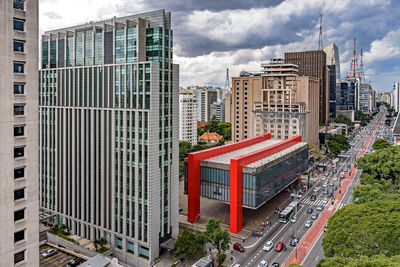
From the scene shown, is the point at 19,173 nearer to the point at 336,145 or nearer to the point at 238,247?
the point at 238,247

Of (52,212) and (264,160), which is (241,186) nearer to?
(264,160)

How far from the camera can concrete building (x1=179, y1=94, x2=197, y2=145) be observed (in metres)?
187

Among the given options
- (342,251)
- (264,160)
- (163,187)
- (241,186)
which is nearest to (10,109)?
(163,187)

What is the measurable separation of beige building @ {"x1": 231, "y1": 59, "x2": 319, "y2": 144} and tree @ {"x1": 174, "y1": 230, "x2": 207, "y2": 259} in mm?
88861

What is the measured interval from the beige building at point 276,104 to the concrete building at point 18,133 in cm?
11706

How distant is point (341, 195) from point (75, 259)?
3189 inches

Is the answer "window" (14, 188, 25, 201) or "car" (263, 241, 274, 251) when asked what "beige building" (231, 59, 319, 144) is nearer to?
"car" (263, 241, 274, 251)

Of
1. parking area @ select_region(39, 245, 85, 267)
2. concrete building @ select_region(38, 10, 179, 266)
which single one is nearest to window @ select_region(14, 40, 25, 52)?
concrete building @ select_region(38, 10, 179, 266)

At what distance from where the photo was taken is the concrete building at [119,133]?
61594mm

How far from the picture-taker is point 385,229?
4962 centimetres

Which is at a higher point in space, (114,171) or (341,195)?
(114,171)

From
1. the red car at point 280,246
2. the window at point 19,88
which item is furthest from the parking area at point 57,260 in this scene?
the red car at point 280,246

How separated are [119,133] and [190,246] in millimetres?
25597

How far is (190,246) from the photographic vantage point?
58938 millimetres
